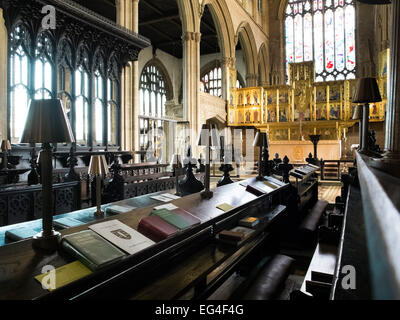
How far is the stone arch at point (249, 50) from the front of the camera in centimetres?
1699

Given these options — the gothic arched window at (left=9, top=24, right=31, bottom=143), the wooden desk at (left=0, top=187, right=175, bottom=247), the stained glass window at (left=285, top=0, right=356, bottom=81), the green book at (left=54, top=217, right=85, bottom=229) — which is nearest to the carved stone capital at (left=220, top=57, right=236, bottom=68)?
the stained glass window at (left=285, top=0, right=356, bottom=81)

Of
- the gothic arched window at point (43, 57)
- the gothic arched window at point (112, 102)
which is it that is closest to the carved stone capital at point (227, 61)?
the gothic arched window at point (112, 102)

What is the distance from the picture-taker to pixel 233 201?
2750 mm

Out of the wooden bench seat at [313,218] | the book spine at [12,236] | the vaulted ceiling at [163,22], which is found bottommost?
the wooden bench seat at [313,218]

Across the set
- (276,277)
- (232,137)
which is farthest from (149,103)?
(276,277)

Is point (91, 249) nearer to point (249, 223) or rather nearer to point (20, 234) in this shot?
point (20, 234)

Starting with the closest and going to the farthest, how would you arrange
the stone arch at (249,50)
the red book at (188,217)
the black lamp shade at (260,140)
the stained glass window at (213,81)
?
the red book at (188,217), the black lamp shade at (260,140), the stone arch at (249,50), the stained glass window at (213,81)

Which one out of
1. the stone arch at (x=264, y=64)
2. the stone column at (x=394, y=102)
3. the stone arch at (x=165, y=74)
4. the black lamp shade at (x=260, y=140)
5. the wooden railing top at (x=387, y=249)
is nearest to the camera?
the wooden railing top at (x=387, y=249)

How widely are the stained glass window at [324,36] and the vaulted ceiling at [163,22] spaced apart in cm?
520

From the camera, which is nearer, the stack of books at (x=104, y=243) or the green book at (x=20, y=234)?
the stack of books at (x=104, y=243)

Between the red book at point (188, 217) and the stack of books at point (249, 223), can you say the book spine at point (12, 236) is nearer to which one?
the red book at point (188, 217)

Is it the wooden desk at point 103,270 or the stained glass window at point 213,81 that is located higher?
the stained glass window at point 213,81
